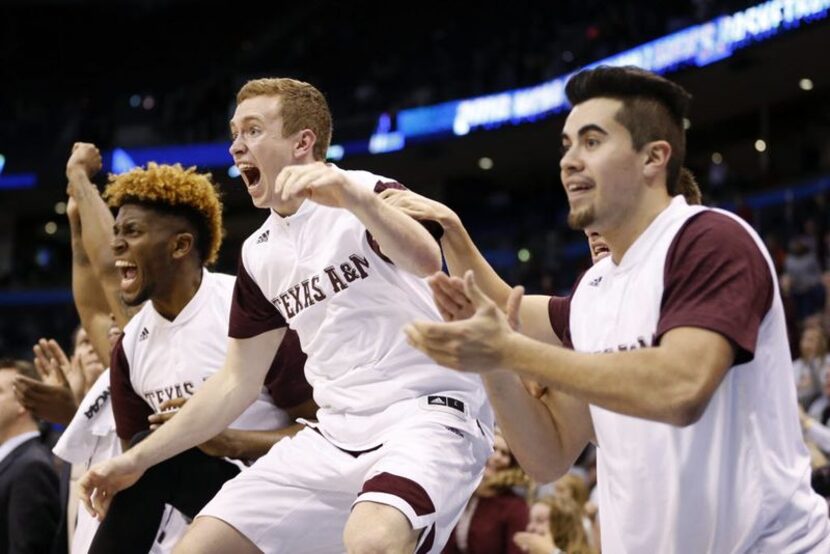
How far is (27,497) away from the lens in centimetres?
613

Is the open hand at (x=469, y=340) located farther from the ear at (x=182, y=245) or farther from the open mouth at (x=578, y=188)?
the ear at (x=182, y=245)

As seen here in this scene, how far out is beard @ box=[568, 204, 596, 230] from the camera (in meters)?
3.16

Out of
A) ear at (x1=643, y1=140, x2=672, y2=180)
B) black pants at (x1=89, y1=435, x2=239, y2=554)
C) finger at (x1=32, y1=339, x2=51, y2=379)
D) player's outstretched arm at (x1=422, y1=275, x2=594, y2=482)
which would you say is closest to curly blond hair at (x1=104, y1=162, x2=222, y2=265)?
black pants at (x1=89, y1=435, x2=239, y2=554)

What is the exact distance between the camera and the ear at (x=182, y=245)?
5164 mm

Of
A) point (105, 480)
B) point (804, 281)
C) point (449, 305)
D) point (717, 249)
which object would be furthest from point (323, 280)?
point (804, 281)

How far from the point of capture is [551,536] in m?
6.39

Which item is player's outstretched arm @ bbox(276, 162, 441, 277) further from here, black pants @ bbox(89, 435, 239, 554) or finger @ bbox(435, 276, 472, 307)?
black pants @ bbox(89, 435, 239, 554)

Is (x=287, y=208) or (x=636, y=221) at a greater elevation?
(x=287, y=208)

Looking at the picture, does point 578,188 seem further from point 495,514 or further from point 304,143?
point 495,514

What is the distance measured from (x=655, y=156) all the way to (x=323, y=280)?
135cm

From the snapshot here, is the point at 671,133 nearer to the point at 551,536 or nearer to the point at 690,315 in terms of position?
the point at 690,315

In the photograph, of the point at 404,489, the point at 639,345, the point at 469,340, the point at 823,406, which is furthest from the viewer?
the point at 823,406

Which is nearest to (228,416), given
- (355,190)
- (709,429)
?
(355,190)

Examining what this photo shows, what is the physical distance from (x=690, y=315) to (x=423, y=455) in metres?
1.25
